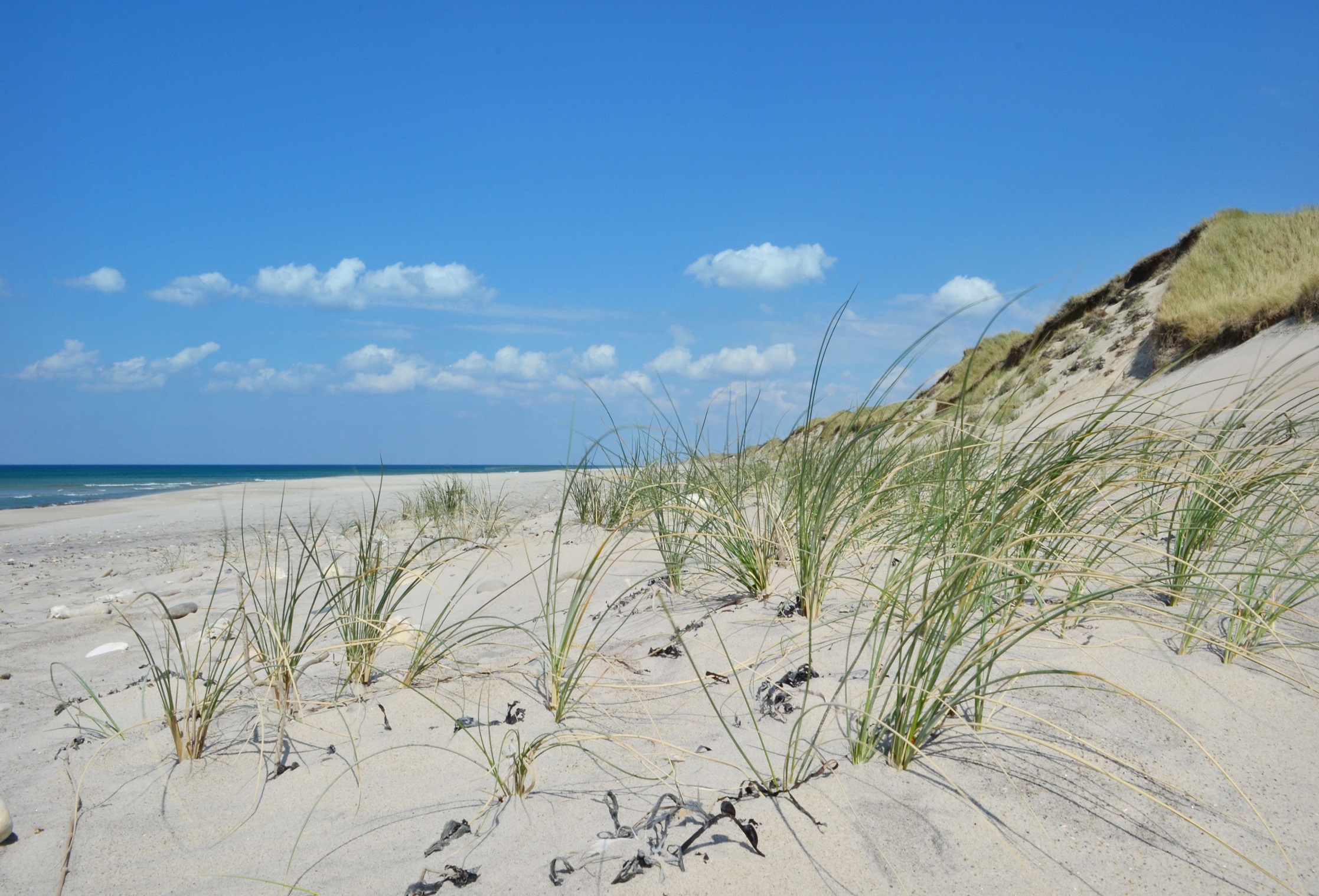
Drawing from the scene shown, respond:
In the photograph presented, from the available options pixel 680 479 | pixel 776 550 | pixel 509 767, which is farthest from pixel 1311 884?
pixel 680 479

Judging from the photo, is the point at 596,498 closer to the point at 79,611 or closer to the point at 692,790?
the point at 79,611

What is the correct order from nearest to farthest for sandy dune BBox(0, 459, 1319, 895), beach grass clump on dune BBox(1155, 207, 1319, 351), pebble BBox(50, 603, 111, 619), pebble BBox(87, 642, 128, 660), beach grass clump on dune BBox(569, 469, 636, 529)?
sandy dune BBox(0, 459, 1319, 895)
pebble BBox(87, 642, 128, 660)
pebble BBox(50, 603, 111, 619)
beach grass clump on dune BBox(569, 469, 636, 529)
beach grass clump on dune BBox(1155, 207, 1319, 351)

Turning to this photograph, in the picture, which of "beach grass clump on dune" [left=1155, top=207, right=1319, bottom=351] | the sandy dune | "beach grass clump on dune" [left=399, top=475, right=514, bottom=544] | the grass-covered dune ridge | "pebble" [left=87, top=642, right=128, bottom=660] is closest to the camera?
the sandy dune

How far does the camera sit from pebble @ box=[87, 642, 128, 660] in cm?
330

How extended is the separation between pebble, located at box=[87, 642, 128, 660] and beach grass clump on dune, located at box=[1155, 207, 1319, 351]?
863cm

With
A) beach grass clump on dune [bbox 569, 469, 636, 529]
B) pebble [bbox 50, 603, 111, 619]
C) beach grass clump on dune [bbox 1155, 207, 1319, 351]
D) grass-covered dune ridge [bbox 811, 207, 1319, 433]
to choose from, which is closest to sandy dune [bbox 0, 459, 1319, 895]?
pebble [bbox 50, 603, 111, 619]

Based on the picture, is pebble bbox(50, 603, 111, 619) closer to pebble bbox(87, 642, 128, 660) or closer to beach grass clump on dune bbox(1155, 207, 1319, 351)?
pebble bbox(87, 642, 128, 660)

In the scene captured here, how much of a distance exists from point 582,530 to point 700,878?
4294mm

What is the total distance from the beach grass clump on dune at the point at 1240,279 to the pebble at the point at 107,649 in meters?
8.63

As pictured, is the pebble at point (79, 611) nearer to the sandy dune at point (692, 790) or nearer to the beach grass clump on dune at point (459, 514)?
the beach grass clump on dune at point (459, 514)

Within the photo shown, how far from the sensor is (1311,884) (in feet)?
3.64

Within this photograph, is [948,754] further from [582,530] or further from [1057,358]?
[1057,358]

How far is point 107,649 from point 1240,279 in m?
11.3

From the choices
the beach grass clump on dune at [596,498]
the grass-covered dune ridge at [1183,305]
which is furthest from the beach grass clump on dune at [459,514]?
the grass-covered dune ridge at [1183,305]
